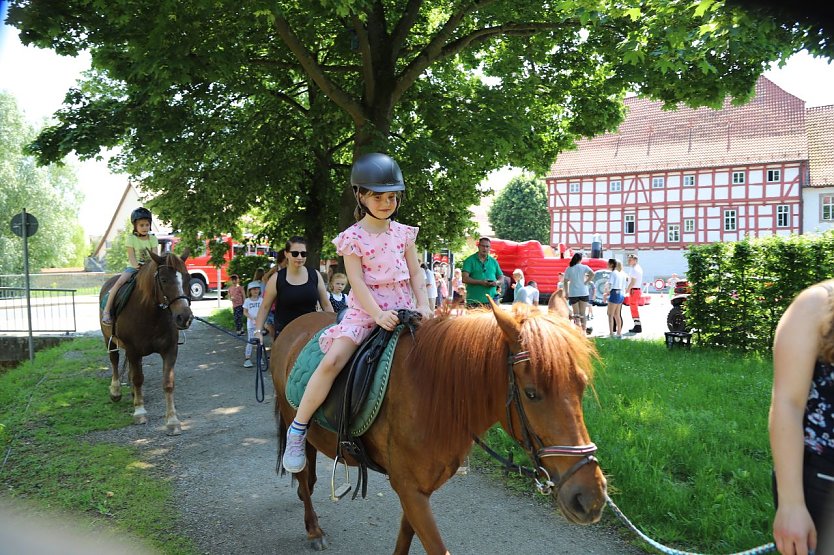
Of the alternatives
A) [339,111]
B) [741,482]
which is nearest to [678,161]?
[339,111]

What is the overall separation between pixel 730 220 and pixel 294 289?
143ft

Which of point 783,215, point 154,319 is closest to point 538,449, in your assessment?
point 154,319

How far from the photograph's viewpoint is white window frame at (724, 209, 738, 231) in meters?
42.2

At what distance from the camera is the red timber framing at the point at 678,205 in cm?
4134

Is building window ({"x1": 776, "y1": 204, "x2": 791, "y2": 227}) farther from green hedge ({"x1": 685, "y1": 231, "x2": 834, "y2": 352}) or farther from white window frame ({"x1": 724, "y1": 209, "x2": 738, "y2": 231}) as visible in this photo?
green hedge ({"x1": 685, "y1": 231, "x2": 834, "y2": 352})

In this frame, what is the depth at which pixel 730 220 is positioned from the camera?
1677 inches

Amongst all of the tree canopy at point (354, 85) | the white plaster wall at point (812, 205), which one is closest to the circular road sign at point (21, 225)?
the tree canopy at point (354, 85)

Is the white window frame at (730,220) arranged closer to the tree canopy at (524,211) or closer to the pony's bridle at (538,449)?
the tree canopy at (524,211)

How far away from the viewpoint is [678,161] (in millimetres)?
44750

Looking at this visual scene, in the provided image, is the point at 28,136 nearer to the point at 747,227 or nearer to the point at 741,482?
the point at 741,482

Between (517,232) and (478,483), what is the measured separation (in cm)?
6102

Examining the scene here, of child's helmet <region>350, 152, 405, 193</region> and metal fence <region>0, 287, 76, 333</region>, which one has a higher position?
child's helmet <region>350, 152, 405, 193</region>

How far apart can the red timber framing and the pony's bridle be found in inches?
1711

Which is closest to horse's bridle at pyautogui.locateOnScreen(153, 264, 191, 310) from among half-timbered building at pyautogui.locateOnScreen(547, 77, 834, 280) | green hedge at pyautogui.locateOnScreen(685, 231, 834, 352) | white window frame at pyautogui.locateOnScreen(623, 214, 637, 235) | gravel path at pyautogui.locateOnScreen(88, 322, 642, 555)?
gravel path at pyautogui.locateOnScreen(88, 322, 642, 555)
